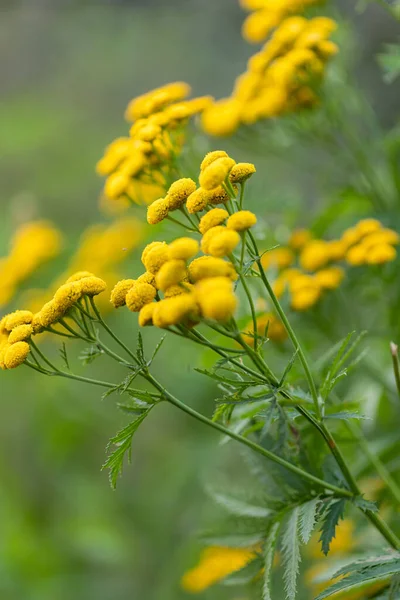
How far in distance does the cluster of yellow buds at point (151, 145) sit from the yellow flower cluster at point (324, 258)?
41cm

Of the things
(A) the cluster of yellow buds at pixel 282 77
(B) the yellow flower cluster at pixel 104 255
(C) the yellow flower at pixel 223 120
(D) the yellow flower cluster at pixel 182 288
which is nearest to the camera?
(D) the yellow flower cluster at pixel 182 288

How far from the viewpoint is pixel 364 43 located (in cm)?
441

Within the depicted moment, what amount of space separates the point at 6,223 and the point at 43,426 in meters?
2.19

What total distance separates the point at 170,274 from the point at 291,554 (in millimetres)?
526

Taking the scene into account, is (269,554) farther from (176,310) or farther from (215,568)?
(215,568)

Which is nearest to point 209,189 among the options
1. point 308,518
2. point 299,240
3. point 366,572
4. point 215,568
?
point 308,518

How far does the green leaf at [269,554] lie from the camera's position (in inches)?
50.3

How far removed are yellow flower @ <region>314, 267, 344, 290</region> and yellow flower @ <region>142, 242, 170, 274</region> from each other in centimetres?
85

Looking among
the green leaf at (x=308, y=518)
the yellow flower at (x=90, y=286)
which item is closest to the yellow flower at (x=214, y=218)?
the yellow flower at (x=90, y=286)

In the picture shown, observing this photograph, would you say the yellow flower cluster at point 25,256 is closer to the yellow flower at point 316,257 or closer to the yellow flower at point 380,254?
the yellow flower at point 316,257

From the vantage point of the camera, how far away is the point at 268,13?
2.37m

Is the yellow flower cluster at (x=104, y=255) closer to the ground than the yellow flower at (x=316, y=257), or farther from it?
farther from it

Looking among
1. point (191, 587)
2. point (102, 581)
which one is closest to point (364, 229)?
point (191, 587)

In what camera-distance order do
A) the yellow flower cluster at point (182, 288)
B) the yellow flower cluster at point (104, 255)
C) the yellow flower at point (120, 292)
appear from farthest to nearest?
1. the yellow flower cluster at point (104, 255)
2. the yellow flower at point (120, 292)
3. the yellow flower cluster at point (182, 288)
